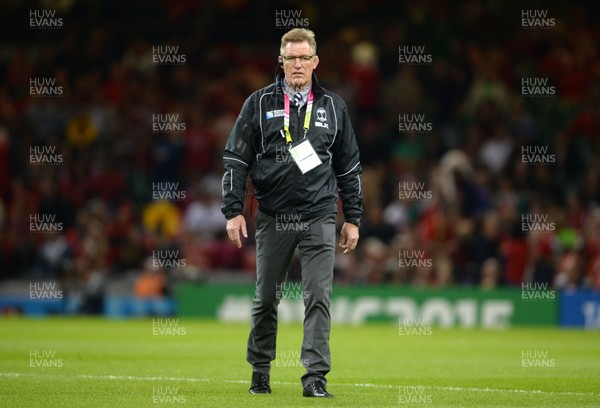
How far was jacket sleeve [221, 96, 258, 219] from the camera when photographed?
959 cm

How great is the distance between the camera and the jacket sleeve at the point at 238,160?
31.5 ft

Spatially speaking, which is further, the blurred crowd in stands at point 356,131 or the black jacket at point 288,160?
the blurred crowd in stands at point 356,131

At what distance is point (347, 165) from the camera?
973 cm

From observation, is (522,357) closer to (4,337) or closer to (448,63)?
(4,337)

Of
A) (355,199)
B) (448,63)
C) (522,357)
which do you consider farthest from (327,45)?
(355,199)

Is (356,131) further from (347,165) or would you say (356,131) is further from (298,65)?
(298,65)

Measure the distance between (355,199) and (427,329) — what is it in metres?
10.2

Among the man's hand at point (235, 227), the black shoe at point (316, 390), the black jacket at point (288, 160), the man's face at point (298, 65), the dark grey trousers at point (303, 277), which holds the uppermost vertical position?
the man's face at point (298, 65)

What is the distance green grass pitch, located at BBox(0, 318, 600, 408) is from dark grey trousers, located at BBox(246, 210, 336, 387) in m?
0.38

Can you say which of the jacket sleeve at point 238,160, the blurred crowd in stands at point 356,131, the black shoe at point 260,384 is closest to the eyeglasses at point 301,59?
the jacket sleeve at point 238,160

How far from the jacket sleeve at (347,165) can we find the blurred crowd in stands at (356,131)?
36.7 feet

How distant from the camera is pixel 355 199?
31.9 feet

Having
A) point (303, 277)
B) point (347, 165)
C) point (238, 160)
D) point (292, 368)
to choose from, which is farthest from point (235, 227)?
point (292, 368)

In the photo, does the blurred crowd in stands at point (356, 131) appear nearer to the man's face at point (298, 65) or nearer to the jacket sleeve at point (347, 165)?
the jacket sleeve at point (347, 165)
